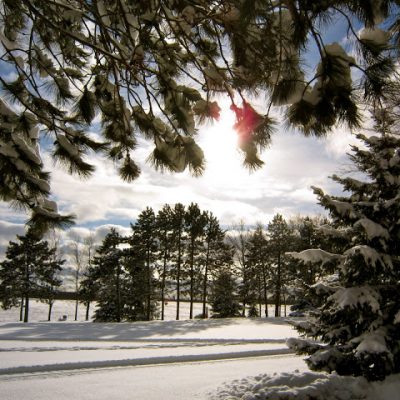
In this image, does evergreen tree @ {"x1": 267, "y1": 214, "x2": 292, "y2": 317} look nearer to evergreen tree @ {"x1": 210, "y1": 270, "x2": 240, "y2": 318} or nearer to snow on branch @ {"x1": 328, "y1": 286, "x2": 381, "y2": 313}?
evergreen tree @ {"x1": 210, "y1": 270, "x2": 240, "y2": 318}

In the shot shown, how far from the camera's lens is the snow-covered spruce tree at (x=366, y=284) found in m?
5.73

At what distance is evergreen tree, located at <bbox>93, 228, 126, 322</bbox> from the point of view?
3341cm

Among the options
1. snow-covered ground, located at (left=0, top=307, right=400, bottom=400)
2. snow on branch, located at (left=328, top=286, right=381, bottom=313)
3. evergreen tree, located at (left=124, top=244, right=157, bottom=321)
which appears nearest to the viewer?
snow on branch, located at (left=328, top=286, right=381, bottom=313)

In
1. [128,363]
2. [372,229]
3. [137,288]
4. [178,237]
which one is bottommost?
[128,363]

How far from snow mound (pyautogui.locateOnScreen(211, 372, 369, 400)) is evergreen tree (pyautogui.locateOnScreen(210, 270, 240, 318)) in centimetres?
2817

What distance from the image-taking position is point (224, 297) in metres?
34.8

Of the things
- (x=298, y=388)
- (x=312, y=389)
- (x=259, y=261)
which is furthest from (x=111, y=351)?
(x=259, y=261)

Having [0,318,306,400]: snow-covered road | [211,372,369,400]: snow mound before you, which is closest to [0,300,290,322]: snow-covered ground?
[0,318,306,400]: snow-covered road

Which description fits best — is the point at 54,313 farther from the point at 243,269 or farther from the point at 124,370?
the point at 124,370

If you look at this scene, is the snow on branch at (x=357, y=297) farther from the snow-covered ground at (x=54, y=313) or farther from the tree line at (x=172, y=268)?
the snow-covered ground at (x=54, y=313)

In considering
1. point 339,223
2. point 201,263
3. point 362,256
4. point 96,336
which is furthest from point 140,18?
point 201,263

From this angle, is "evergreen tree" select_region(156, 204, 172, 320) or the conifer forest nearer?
the conifer forest

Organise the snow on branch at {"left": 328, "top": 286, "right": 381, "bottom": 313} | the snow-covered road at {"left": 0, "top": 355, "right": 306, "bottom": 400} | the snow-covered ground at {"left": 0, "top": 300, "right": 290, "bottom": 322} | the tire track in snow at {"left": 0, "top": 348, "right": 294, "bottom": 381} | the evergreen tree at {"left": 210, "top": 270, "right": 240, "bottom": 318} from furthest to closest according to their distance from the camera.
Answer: the snow-covered ground at {"left": 0, "top": 300, "right": 290, "bottom": 322}, the evergreen tree at {"left": 210, "top": 270, "right": 240, "bottom": 318}, the tire track in snow at {"left": 0, "top": 348, "right": 294, "bottom": 381}, the snow-covered road at {"left": 0, "top": 355, "right": 306, "bottom": 400}, the snow on branch at {"left": 328, "top": 286, "right": 381, "bottom": 313}

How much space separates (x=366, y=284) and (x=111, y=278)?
3103cm
